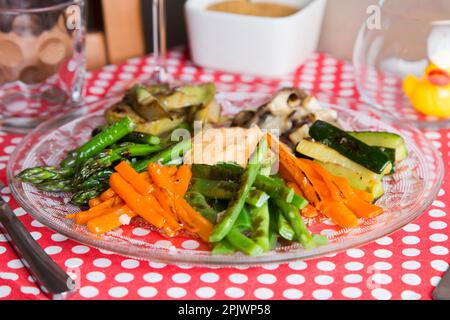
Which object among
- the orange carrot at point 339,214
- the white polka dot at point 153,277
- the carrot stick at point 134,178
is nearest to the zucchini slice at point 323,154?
the orange carrot at point 339,214

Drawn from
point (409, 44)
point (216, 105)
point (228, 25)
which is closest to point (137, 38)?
point (228, 25)

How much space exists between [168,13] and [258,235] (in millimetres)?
1603

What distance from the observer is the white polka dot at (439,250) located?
4.88 ft

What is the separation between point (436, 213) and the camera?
1.64 meters

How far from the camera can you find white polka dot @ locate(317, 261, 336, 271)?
142 centimetres

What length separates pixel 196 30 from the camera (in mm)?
2420

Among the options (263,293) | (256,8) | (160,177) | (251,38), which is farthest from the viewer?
(256,8)

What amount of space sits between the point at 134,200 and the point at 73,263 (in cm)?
18

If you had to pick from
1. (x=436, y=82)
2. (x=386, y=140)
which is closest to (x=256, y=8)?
(x=436, y=82)

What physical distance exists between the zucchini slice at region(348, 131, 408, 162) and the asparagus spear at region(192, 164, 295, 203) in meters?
0.31

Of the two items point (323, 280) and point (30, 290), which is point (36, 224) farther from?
point (323, 280)

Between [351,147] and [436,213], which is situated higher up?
[351,147]

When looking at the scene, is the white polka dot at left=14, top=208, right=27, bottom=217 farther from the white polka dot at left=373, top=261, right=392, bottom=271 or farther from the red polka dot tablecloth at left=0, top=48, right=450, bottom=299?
the white polka dot at left=373, top=261, right=392, bottom=271

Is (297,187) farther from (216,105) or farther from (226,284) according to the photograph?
(216,105)
